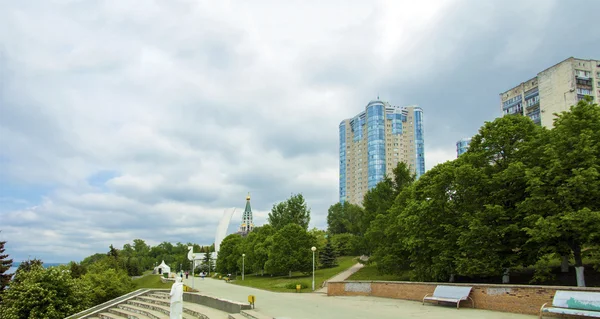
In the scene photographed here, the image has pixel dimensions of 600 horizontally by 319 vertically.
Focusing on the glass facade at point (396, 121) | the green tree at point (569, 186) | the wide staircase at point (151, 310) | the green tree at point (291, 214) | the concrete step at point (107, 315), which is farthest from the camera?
the glass facade at point (396, 121)

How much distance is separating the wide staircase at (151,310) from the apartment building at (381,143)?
94225 mm

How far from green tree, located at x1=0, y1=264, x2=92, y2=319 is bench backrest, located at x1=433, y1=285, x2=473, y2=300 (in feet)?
61.7

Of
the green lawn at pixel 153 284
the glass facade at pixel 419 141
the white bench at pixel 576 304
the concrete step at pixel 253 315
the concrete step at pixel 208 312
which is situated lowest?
the green lawn at pixel 153 284

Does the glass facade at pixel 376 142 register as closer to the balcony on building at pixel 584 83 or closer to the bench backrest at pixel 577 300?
the balcony on building at pixel 584 83

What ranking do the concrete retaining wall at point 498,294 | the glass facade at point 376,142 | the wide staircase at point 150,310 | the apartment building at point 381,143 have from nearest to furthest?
the concrete retaining wall at point 498,294 < the wide staircase at point 150,310 < the glass facade at point 376,142 < the apartment building at point 381,143

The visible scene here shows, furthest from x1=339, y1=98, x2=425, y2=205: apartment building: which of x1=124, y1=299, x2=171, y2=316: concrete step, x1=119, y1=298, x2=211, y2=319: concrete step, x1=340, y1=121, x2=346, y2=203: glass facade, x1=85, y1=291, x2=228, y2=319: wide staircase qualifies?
x1=119, y1=298, x2=211, y2=319: concrete step

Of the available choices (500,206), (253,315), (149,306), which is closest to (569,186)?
(500,206)

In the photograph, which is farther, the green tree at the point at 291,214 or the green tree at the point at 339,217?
the green tree at the point at 339,217

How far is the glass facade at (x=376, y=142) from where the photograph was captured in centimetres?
11481

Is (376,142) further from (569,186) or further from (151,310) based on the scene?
(151,310)

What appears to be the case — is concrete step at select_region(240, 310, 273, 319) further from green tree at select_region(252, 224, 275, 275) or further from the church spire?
the church spire

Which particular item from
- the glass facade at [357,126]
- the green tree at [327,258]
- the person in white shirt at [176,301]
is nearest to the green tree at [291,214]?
the green tree at [327,258]

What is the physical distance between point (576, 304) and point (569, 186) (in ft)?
29.0

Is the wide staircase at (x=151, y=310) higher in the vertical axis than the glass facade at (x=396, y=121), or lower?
lower
